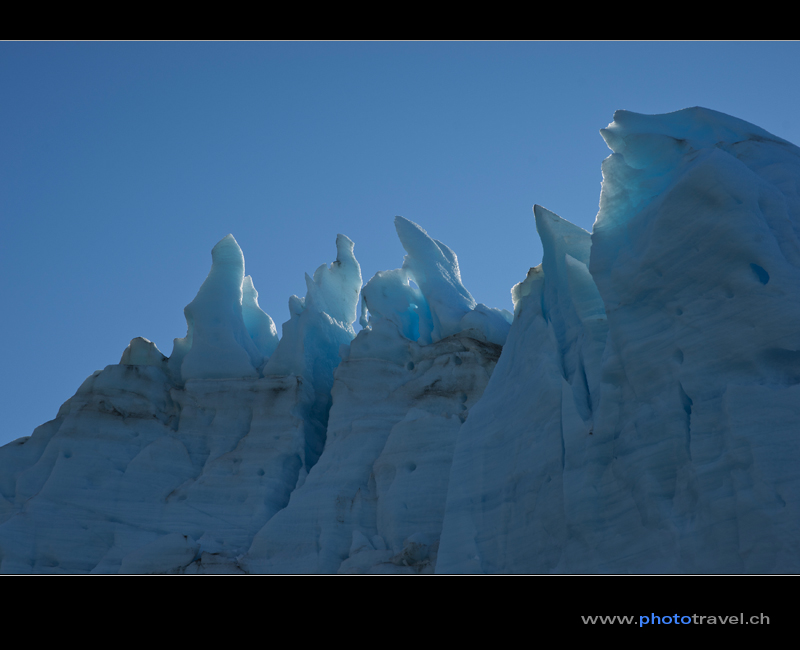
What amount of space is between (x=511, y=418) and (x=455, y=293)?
41.1 ft

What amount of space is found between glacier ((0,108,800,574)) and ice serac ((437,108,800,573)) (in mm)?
43

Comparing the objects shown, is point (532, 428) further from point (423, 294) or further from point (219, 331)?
point (219, 331)

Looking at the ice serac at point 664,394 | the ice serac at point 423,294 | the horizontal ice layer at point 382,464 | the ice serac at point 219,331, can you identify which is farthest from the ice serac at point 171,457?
the ice serac at point 664,394

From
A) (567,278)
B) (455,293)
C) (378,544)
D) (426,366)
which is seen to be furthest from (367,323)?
(567,278)

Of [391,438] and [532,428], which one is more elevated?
[391,438]

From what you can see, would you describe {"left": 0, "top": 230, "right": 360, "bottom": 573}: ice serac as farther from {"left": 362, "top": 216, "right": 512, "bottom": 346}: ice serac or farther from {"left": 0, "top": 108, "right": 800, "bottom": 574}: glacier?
{"left": 362, "top": 216, "right": 512, "bottom": 346}: ice serac

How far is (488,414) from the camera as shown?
20156 millimetres

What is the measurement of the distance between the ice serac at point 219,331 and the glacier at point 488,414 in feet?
0.32

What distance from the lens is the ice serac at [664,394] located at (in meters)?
13.1

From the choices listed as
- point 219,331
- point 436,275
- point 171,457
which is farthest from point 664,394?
point 219,331

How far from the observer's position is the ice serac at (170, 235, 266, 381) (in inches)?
1215

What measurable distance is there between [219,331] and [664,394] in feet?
66.0

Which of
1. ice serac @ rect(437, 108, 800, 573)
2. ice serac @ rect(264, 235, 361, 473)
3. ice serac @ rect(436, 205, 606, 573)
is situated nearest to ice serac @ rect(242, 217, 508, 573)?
ice serac @ rect(264, 235, 361, 473)

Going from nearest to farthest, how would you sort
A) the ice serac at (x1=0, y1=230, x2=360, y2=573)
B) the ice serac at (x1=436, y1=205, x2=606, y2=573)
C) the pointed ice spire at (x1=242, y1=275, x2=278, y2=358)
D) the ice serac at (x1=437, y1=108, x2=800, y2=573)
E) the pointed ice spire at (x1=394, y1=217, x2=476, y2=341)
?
the ice serac at (x1=437, y1=108, x2=800, y2=573)
the ice serac at (x1=436, y1=205, x2=606, y2=573)
the ice serac at (x1=0, y1=230, x2=360, y2=573)
the pointed ice spire at (x1=394, y1=217, x2=476, y2=341)
the pointed ice spire at (x1=242, y1=275, x2=278, y2=358)
